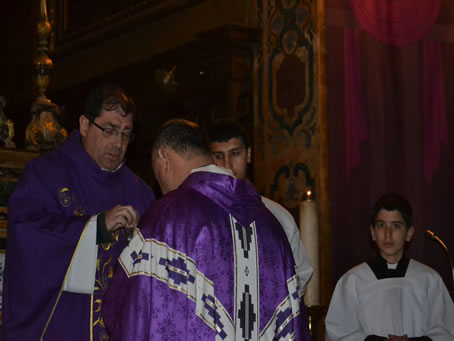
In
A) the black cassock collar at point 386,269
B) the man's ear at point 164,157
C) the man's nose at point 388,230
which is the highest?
the man's ear at point 164,157

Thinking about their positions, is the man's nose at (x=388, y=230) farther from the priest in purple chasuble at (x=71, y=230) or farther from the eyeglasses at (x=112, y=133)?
the eyeglasses at (x=112, y=133)

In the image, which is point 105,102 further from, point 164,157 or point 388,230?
point 388,230

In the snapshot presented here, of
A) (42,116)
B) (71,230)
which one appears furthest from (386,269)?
(42,116)

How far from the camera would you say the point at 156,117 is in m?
8.17

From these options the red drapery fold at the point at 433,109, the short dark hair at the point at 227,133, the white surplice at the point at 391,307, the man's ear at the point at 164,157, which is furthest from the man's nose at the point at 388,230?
the man's ear at the point at 164,157

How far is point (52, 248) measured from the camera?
3.39m

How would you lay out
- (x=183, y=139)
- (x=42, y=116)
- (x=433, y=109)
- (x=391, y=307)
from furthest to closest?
(x=433, y=109)
(x=42, y=116)
(x=391, y=307)
(x=183, y=139)

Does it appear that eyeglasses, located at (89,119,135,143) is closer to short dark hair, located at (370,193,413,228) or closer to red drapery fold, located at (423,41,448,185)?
short dark hair, located at (370,193,413,228)

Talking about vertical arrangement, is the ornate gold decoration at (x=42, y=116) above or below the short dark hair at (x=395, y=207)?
above

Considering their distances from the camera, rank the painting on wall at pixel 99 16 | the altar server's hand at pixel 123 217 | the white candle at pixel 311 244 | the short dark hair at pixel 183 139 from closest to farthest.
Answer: the short dark hair at pixel 183 139 → the altar server's hand at pixel 123 217 → the white candle at pixel 311 244 → the painting on wall at pixel 99 16

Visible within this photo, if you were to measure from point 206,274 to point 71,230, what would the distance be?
0.77 metres

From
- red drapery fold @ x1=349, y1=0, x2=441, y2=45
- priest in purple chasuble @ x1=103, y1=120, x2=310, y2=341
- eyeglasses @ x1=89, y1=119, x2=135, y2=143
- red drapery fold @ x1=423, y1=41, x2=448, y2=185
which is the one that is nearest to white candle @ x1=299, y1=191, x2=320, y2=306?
priest in purple chasuble @ x1=103, y1=120, x2=310, y2=341

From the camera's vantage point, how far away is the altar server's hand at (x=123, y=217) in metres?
3.25

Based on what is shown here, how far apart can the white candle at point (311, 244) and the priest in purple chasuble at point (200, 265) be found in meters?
0.99
